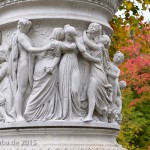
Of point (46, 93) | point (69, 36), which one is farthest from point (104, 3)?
point (46, 93)

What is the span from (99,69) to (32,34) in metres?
1.18

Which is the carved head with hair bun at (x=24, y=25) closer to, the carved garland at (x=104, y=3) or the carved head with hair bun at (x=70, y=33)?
the carved garland at (x=104, y=3)

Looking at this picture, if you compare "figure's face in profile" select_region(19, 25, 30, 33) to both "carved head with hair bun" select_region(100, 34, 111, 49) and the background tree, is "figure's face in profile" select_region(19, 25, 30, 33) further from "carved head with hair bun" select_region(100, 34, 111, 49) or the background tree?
the background tree

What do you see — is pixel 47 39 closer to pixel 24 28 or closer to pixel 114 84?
pixel 24 28

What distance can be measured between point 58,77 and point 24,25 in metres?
0.95

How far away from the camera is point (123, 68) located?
19672 mm

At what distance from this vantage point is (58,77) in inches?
241

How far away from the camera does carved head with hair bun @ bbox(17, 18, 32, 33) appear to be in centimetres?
619

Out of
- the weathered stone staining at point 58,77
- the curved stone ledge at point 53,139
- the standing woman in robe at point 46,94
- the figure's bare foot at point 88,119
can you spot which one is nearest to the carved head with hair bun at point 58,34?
the weathered stone staining at point 58,77

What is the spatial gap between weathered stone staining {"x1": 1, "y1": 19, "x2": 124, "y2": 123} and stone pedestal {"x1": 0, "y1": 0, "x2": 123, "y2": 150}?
132mm

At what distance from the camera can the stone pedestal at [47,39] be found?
5.96 metres

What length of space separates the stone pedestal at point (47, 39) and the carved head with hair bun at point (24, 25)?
127 mm

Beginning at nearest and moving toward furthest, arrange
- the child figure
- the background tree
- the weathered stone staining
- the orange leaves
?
the weathered stone staining
the child figure
the orange leaves
the background tree

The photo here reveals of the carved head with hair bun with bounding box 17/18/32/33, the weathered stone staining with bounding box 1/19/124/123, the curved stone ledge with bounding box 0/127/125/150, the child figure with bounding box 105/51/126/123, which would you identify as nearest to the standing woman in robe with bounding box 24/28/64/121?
the weathered stone staining with bounding box 1/19/124/123
